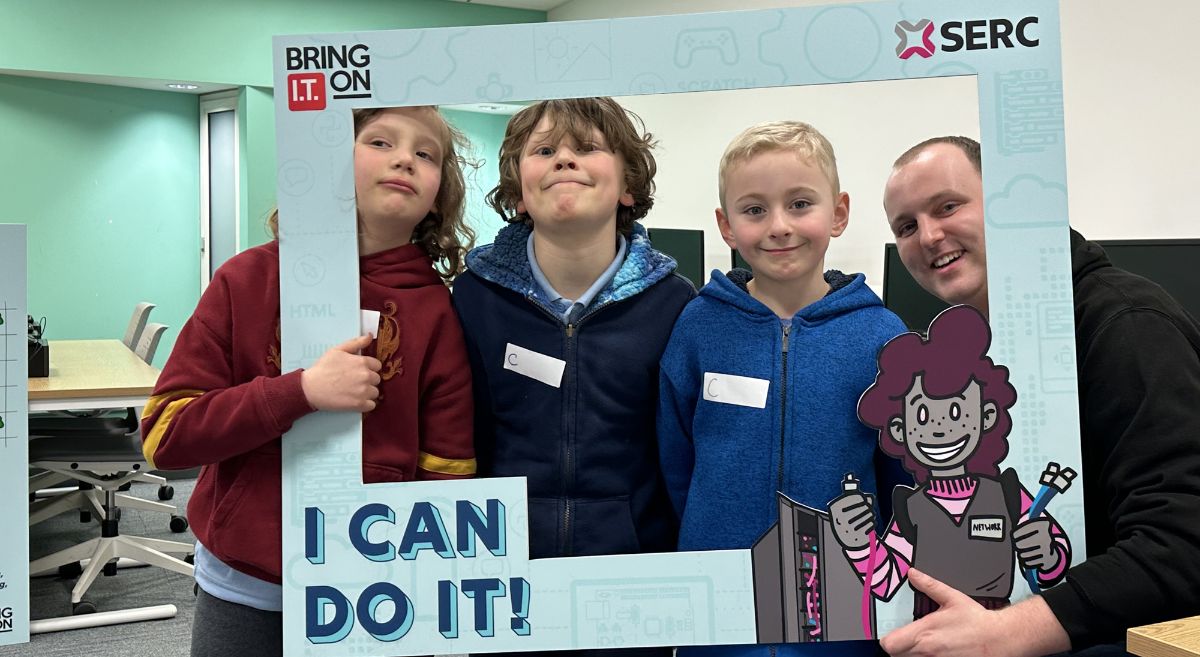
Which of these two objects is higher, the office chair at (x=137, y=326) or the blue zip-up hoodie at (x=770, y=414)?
the office chair at (x=137, y=326)

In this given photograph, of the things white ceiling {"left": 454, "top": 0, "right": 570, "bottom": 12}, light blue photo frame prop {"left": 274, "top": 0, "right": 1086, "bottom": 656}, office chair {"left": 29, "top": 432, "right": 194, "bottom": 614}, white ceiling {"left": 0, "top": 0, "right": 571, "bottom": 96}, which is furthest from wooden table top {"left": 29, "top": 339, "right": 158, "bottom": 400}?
white ceiling {"left": 454, "top": 0, "right": 570, "bottom": 12}

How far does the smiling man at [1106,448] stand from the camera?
123cm

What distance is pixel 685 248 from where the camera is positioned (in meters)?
1.40

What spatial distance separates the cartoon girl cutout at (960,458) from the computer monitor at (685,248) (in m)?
0.29

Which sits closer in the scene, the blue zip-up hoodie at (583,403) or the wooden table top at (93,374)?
the blue zip-up hoodie at (583,403)

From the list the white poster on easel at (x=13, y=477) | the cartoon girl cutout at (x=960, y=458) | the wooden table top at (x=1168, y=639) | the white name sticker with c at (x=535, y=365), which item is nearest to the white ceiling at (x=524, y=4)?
the white poster on easel at (x=13, y=477)

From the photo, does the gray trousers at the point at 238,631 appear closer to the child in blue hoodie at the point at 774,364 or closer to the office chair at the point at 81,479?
the child in blue hoodie at the point at 774,364

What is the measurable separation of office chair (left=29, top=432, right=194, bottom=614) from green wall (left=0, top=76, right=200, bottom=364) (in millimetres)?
2915

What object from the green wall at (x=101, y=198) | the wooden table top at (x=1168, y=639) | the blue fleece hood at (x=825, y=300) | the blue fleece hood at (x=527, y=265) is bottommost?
the wooden table top at (x=1168, y=639)

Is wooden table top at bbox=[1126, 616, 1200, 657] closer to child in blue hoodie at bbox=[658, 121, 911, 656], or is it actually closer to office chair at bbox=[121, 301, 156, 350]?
child in blue hoodie at bbox=[658, 121, 911, 656]

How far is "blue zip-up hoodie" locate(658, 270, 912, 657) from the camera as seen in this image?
1300mm

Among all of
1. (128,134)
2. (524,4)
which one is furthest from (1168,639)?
(128,134)

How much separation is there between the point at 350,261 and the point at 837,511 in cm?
75

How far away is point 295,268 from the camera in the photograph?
4.37 feet
